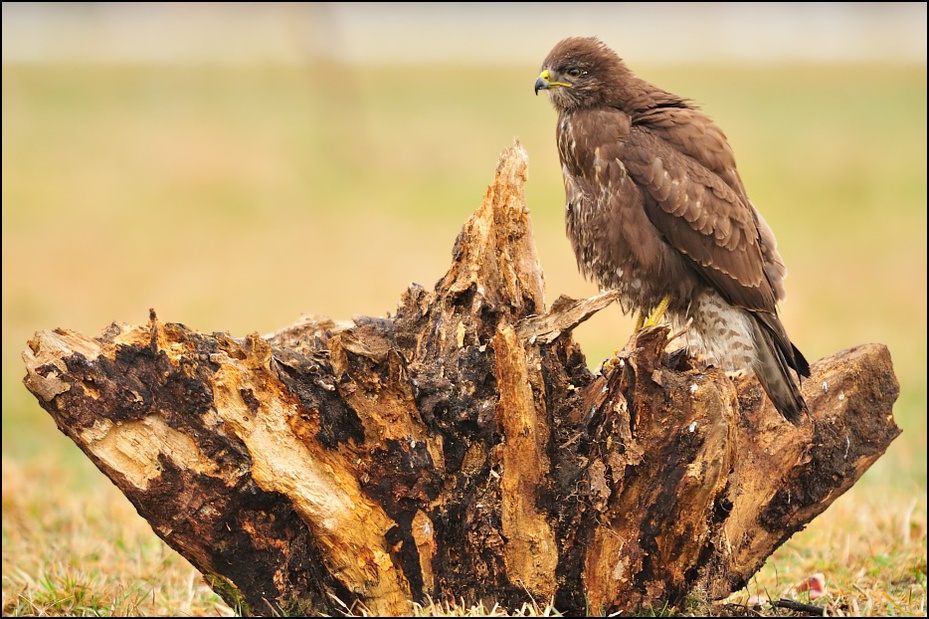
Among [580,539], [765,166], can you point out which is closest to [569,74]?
[580,539]

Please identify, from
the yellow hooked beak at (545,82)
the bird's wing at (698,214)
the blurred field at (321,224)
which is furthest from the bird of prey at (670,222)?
the blurred field at (321,224)

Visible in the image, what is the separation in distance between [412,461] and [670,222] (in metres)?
2.01

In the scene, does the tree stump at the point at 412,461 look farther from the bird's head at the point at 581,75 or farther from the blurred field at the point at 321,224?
the bird's head at the point at 581,75

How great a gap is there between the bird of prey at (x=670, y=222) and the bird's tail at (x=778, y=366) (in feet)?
0.04

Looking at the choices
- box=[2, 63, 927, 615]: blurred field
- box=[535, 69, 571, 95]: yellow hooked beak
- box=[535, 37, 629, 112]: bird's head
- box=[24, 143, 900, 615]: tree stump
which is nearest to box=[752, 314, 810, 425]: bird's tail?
box=[24, 143, 900, 615]: tree stump

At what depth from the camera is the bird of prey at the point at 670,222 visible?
15.9ft

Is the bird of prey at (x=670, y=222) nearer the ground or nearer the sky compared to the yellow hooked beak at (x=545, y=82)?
nearer the ground

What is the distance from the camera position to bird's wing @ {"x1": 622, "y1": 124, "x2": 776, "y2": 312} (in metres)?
4.84

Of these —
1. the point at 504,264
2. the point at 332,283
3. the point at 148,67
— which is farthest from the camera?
the point at 148,67

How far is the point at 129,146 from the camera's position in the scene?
19938mm

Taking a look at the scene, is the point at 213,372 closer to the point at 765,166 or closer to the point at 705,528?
the point at 705,528

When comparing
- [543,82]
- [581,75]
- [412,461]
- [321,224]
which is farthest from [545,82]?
[321,224]

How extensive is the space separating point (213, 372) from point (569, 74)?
271 centimetres

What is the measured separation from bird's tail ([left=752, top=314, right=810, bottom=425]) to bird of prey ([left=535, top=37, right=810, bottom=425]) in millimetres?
13
